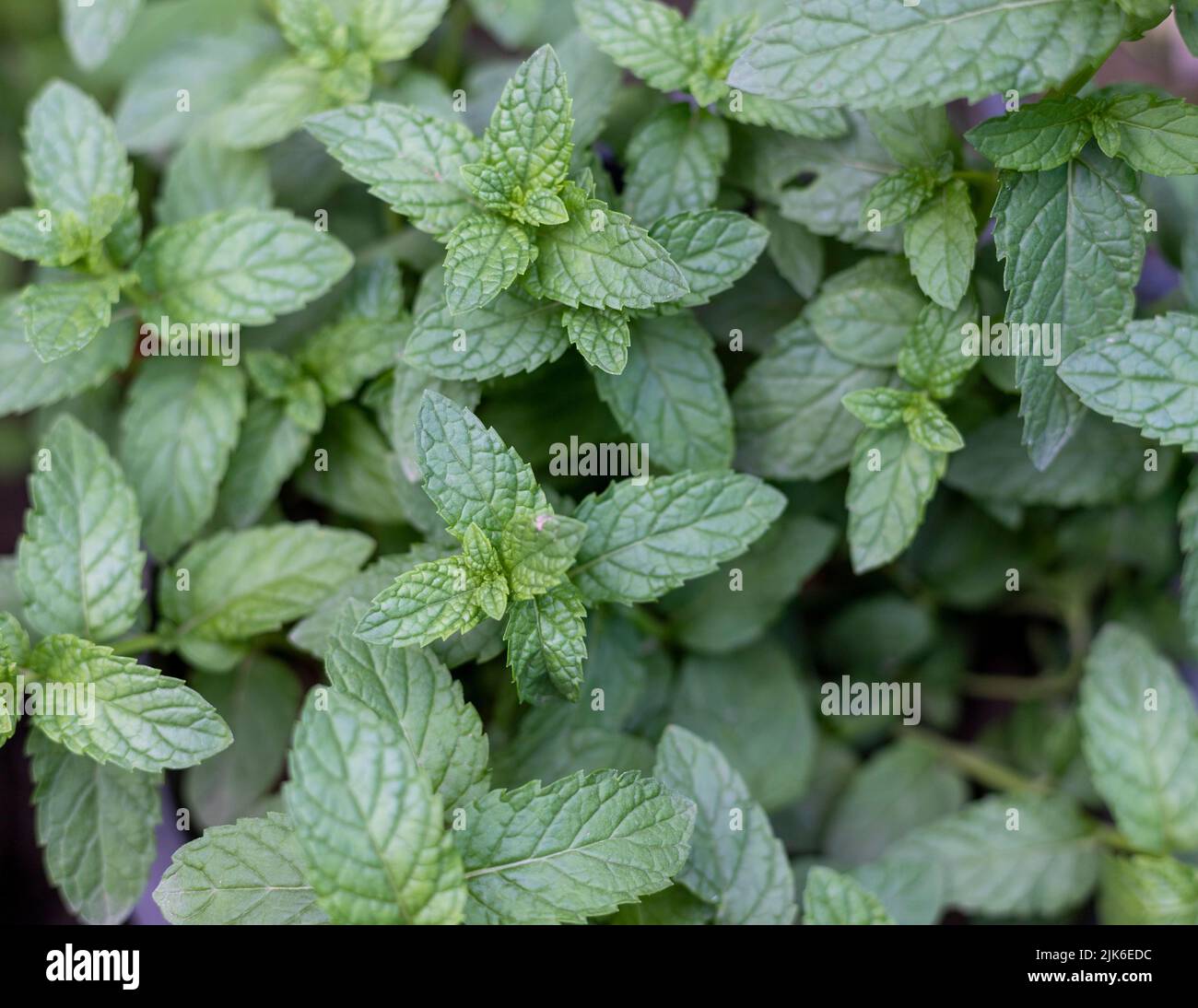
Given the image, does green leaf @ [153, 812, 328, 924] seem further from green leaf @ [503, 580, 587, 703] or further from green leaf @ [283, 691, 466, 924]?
green leaf @ [503, 580, 587, 703]

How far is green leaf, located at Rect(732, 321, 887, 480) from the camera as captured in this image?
52.5 inches

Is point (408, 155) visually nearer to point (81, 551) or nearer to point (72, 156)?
point (72, 156)

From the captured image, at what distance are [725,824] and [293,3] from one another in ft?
3.86

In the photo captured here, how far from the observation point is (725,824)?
4.05 ft

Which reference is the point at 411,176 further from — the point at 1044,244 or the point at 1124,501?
the point at 1124,501

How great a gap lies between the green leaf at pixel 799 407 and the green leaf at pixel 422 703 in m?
0.49

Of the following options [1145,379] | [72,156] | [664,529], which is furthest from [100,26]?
[1145,379]

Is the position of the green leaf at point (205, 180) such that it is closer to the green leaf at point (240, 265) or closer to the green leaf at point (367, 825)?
the green leaf at point (240, 265)

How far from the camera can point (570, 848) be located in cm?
108

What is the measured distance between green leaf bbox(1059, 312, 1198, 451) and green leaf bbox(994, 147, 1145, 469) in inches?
1.3

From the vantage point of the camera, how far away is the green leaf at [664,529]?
1.17 meters

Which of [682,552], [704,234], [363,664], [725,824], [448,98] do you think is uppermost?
[448,98]

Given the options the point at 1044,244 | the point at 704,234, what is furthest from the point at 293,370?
the point at 1044,244

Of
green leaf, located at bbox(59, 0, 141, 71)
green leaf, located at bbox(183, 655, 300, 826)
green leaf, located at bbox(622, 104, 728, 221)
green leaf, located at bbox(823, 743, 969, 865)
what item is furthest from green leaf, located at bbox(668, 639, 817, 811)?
green leaf, located at bbox(59, 0, 141, 71)
